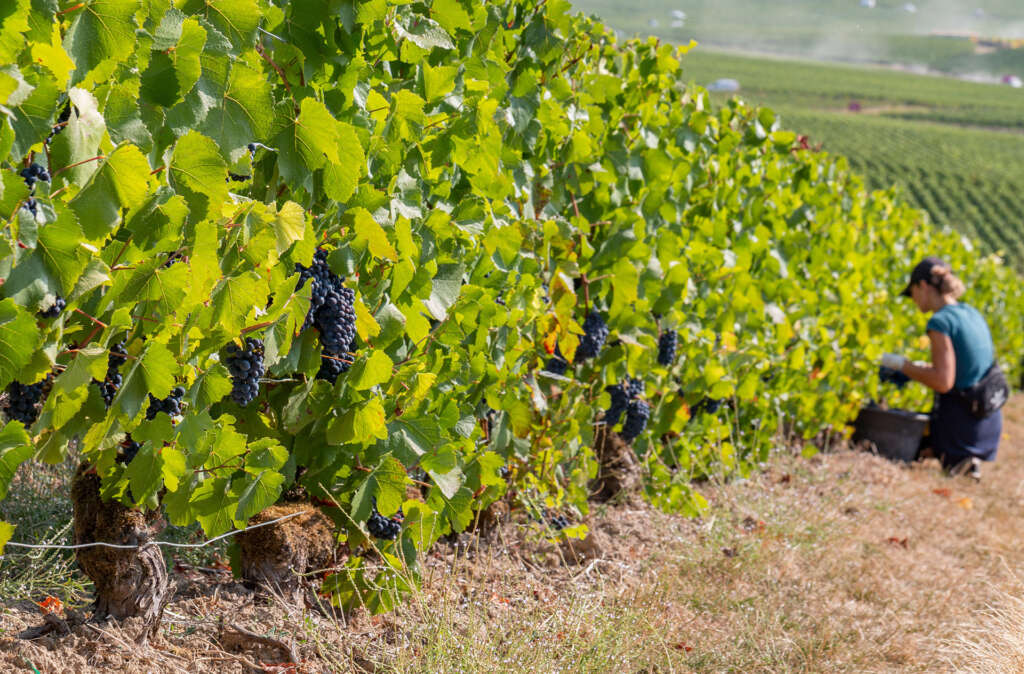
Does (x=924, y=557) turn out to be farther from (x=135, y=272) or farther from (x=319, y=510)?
(x=135, y=272)

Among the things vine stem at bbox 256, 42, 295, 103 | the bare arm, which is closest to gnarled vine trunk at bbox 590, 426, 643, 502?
vine stem at bbox 256, 42, 295, 103

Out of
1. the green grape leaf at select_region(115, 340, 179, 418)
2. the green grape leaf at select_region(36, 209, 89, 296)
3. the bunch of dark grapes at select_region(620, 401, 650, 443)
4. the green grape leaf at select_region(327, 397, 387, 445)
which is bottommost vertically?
the bunch of dark grapes at select_region(620, 401, 650, 443)

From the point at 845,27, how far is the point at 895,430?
16845 centimetres

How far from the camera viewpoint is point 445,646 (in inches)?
94.5

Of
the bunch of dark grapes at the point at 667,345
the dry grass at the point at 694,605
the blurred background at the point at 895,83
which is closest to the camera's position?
the dry grass at the point at 694,605

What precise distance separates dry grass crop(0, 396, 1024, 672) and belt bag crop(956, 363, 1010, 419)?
1076 millimetres

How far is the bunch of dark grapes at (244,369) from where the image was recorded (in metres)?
2.10

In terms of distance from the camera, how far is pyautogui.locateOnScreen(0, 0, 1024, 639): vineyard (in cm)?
160

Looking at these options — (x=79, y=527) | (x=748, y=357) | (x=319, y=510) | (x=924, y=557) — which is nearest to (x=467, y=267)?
(x=319, y=510)

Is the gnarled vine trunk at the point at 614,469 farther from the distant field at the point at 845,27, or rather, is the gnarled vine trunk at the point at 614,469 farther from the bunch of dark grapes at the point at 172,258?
the distant field at the point at 845,27

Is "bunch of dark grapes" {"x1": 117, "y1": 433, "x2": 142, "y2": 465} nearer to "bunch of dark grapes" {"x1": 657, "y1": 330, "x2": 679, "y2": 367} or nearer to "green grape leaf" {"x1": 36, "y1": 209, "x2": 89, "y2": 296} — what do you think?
"green grape leaf" {"x1": 36, "y1": 209, "x2": 89, "y2": 296}

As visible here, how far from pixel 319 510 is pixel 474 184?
103 centimetres

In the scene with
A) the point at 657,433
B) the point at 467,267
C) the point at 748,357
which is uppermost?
the point at 467,267

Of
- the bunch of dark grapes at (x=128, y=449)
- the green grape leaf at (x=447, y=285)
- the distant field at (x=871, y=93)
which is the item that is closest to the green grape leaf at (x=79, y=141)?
the bunch of dark grapes at (x=128, y=449)
